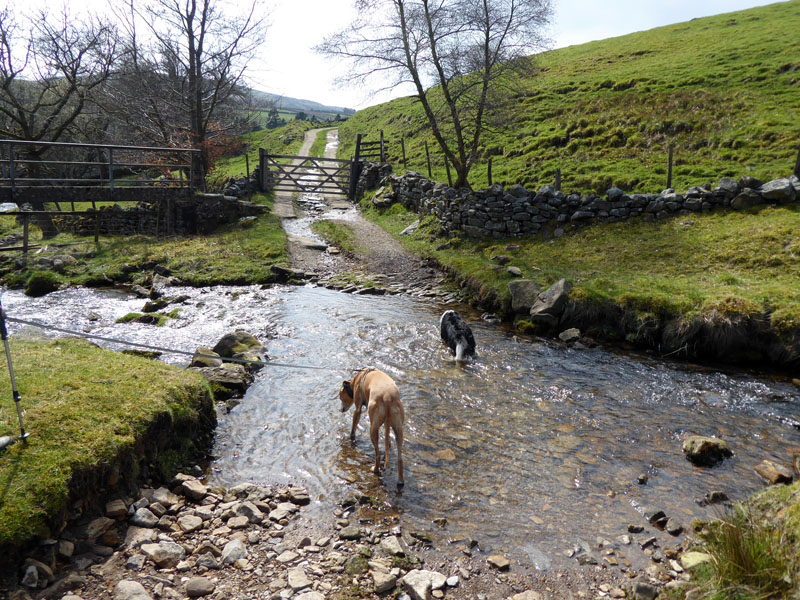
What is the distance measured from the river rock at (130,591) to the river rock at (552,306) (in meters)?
10.4

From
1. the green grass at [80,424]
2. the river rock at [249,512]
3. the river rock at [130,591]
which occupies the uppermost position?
the green grass at [80,424]

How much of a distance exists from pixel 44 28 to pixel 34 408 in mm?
29077

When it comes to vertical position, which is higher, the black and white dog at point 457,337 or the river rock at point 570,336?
the black and white dog at point 457,337

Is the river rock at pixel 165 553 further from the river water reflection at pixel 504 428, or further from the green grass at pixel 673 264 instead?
the green grass at pixel 673 264

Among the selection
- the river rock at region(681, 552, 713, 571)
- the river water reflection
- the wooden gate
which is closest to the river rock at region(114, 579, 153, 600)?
the river water reflection

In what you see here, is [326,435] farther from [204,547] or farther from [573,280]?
[573,280]

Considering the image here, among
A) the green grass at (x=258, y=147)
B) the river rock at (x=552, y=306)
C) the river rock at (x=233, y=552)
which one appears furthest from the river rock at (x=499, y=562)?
the green grass at (x=258, y=147)

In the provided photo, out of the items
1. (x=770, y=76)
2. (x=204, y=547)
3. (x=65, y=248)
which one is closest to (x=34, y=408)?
(x=204, y=547)

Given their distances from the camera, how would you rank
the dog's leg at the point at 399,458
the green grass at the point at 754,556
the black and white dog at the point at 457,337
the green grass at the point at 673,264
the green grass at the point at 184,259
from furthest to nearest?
the green grass at the point at 184,259
the green grass at the point at 673,264
the black and white dog at the point at 457,337
the dog's leg at the point at 399,458
the green grass at the point at 754,556

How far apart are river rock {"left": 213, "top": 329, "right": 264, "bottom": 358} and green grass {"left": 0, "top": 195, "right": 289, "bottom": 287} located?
639 cm

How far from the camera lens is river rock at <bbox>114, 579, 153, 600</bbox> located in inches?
166

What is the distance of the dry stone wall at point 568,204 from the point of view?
51.8 feet

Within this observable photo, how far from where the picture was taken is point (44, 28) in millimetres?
25656

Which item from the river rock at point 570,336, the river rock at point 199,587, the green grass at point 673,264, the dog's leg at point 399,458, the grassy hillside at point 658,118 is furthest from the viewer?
the grassy hillside at point 658,118
